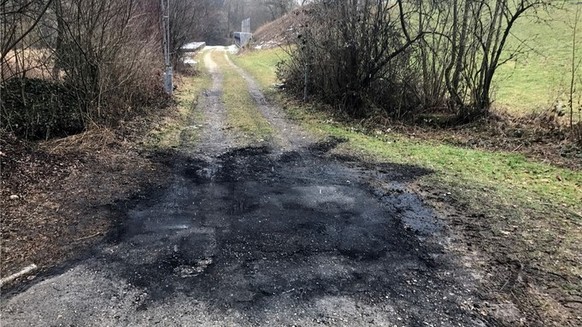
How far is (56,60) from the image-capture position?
810 cm

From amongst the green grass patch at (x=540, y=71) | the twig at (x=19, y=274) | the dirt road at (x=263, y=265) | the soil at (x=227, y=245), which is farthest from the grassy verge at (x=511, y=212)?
the twig at (x=19, y=274)

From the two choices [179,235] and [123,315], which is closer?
[123,315]

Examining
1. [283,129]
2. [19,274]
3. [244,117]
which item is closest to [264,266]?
[19,274]

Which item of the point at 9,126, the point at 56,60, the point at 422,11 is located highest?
the point at 422,11

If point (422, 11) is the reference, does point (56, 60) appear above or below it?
below

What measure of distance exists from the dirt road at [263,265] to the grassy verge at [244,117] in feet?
10.2

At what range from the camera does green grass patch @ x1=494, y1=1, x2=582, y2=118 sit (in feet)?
39.0

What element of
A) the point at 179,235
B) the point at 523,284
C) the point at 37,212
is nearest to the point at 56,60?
the point at 37,212

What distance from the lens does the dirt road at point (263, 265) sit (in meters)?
3.29

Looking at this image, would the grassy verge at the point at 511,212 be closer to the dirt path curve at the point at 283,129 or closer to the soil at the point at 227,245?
the soil at the point at 227,245

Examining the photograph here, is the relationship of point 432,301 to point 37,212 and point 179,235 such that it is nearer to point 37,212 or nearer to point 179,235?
point 179,235

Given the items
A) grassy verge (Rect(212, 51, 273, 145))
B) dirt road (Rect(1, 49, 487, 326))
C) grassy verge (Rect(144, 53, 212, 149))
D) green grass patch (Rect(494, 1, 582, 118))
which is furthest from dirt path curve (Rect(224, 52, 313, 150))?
green grass patch (Rect(494, 1, 582, 118))

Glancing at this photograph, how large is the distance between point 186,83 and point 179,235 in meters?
15.9

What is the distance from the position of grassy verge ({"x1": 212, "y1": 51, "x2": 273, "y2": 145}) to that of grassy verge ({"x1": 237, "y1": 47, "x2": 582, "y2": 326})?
1.98 m
